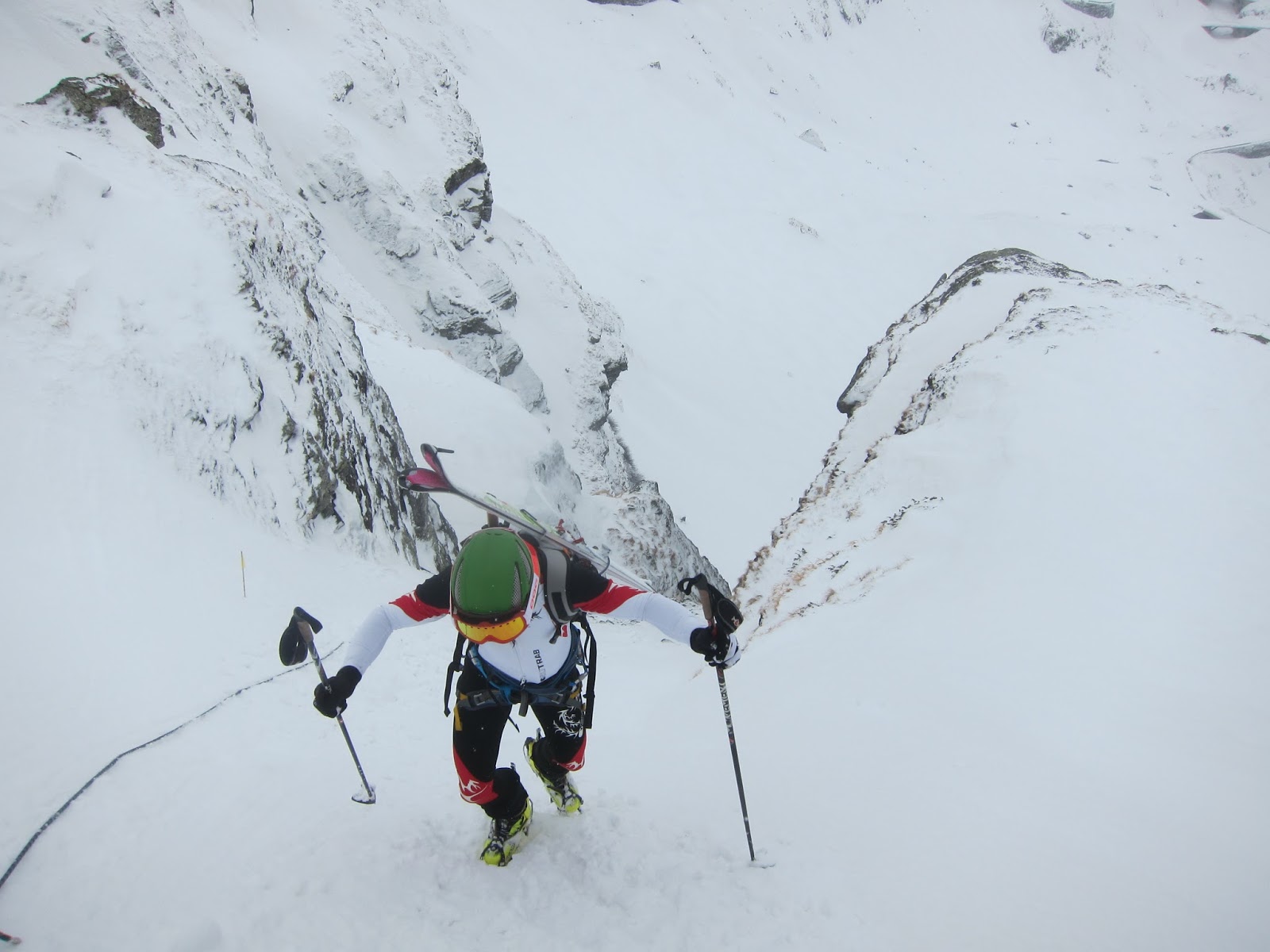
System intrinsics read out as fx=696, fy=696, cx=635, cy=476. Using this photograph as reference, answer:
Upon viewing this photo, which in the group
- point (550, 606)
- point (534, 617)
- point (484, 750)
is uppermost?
point (550, 606)

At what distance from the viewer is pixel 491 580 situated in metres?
3.80

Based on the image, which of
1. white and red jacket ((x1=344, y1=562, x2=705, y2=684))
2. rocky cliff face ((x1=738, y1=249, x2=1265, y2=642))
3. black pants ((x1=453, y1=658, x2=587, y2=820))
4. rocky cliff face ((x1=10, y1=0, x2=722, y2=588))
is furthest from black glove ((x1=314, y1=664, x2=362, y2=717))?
rocky cliff face ((x1=738, y1=249, x2=1265, y2=642))

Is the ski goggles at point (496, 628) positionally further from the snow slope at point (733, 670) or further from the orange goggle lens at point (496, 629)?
the snow slope at point (733, 670)

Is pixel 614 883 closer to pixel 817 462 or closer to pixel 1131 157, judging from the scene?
pixel 817 462

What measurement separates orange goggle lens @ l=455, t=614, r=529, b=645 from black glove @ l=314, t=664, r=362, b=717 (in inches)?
27.9

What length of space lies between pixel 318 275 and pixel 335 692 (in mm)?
15468

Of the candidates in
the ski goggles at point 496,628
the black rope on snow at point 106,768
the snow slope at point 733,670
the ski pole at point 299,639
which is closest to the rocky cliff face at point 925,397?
the snow slope at point 733,670

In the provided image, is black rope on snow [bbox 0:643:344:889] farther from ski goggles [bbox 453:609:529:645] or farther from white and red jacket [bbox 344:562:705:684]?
ski goggles [bbox 453:609:529:645]

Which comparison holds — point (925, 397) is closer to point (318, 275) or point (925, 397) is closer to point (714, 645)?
point (714, 645)

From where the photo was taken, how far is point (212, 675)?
6.17m

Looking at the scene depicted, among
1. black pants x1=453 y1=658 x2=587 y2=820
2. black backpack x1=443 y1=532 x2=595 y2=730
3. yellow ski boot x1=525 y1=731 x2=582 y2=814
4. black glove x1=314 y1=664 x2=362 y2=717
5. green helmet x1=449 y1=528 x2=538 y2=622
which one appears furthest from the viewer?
yellow ski boot x1=525 y1=731 x2=582 y2=814

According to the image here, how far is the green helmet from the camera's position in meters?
3.79

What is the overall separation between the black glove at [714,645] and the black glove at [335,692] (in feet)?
6.49

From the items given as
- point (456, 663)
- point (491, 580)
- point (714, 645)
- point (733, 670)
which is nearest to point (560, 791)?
point (456, 663)
